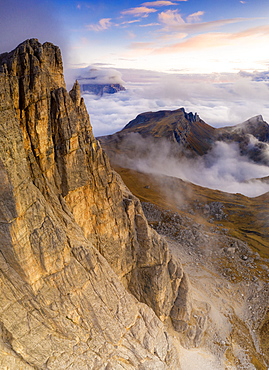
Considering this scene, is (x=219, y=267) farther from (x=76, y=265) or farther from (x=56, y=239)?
(x=56, y=239)

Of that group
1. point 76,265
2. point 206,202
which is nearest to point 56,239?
point 76,265

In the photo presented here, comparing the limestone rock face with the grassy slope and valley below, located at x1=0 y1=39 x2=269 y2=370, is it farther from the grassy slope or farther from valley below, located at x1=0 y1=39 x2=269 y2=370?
the grassy slope

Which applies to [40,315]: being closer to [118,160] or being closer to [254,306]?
[254,306]

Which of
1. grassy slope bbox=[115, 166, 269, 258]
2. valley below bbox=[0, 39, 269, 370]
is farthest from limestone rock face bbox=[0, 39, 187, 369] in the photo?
grassy slope bbox=[115, 166, 269, 258]

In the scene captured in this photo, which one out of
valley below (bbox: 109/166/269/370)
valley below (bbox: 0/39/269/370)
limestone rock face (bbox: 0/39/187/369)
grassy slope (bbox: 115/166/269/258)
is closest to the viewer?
limestone rock face (bbox: 0/39/187/369)

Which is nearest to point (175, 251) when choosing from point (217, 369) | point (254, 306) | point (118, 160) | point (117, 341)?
point (254, 306)

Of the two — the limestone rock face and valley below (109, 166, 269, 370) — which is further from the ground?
the limestone rock face

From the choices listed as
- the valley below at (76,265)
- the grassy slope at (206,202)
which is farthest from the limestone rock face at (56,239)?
the grassy slope at (206,202)

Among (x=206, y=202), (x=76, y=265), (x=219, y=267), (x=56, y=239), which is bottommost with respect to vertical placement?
(x=219, y=267)

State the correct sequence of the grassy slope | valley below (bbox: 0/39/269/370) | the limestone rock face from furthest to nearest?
the grassy slope, valley below (bbox: 0/39/269/370), the limestone rock face

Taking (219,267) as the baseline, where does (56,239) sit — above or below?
above
